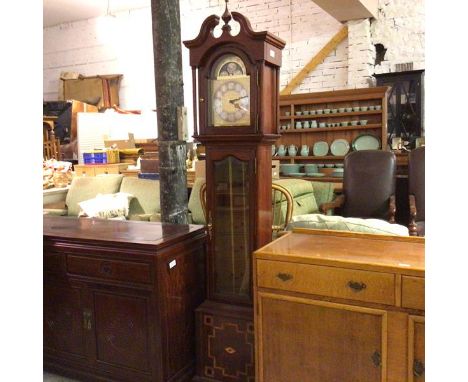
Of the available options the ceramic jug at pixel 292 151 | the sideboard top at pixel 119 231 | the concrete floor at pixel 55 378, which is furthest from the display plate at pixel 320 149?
the concrete floor at pixel 55 378

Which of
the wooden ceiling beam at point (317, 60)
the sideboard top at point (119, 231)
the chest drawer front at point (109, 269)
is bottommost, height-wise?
the chest drawer front at point (109, 269)

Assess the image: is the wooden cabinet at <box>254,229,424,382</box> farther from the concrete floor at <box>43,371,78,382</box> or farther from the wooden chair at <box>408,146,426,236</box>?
the wooden chair at <box>408,146,426,236</box>

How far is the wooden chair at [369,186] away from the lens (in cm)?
431

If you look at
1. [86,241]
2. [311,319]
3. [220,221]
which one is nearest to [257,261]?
[311,319]

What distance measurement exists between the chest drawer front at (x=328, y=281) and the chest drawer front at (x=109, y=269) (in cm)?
60

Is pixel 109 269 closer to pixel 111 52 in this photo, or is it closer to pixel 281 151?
pixel 281 151

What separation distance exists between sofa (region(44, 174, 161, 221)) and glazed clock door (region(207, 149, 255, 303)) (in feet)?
6.59

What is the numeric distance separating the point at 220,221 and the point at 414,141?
404cm

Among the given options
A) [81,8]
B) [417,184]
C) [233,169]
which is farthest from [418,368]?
[81,8]

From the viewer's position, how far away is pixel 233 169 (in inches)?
87.1

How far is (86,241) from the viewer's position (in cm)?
224

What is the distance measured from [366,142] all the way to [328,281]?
4.12m

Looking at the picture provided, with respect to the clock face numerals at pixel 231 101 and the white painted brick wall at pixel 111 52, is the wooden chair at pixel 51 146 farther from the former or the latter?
the clock face numerals at pixel 231 101
